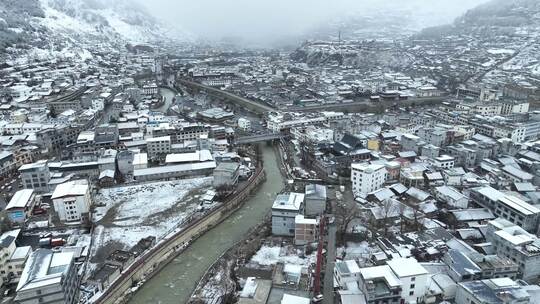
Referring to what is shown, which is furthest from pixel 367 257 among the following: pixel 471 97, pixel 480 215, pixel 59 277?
pixel 471 97

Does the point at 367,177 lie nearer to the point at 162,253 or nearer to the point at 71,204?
the point at 162,253

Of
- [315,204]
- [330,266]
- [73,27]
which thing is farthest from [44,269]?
[73,27]

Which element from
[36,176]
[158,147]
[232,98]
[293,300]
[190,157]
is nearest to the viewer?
[293,300]

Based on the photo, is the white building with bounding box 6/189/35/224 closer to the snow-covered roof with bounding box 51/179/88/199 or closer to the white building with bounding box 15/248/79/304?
the snow-covered roof with bounding box 51/179/88/199

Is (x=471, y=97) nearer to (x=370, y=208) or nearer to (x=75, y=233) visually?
(x=370, y=208)

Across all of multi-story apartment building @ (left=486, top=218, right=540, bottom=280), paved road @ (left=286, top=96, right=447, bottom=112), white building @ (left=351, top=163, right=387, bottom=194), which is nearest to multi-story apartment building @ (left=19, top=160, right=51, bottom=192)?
white building @ (left=351, top=163, right=387, bottom=194)

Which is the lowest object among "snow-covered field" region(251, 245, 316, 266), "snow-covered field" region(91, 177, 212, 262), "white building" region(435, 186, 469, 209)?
"snow-covered field" region(251, 245, 316, 266)

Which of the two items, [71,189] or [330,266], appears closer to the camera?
[330,266]
